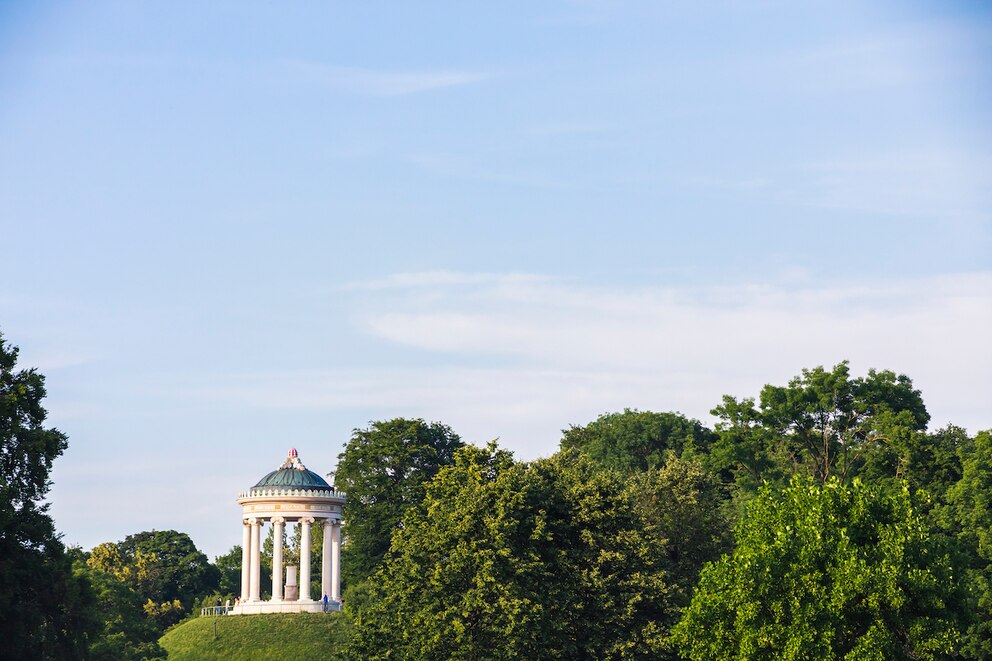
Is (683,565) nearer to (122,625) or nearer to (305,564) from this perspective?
(122,625)

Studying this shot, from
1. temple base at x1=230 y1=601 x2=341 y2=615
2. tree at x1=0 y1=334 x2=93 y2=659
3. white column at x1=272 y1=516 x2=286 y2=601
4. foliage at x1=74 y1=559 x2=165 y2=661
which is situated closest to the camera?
tree at x1=0 y1=334 x2=93 y2=659

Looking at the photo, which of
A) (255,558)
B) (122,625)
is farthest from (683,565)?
(255,558)

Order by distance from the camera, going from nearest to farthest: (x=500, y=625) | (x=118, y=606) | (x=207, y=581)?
(x=500, y=625), (x=118, y=606), (x=207, y=581)

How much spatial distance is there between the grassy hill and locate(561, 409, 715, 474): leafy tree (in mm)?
22949

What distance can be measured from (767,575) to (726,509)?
30.7 metres

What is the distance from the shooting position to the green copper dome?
95812 millimetres

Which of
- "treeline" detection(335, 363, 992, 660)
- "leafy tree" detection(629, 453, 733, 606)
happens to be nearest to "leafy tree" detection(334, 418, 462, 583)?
"treeline" detection(335, 363, 992, 660)

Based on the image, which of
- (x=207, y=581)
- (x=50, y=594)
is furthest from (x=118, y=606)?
(x=207, y=581)

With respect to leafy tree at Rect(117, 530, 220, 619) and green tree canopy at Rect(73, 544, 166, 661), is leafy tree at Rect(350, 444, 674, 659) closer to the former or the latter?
green tree canopy at Rect(73, 544, 166, 661)

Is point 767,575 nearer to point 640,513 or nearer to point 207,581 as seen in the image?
point 640,513

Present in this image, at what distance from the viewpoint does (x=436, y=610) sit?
2212 inches

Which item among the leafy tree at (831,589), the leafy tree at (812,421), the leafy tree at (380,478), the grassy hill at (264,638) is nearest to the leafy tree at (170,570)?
the leafy tree at (380,478)

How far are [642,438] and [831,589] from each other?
2230 inches

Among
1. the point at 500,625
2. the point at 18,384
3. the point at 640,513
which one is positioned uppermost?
the point at 18,384
